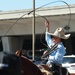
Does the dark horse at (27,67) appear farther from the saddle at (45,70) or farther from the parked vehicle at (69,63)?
the parked vehicle at (69,63)

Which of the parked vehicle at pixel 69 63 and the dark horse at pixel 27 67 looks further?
the parked vehicle at pixel 69 63

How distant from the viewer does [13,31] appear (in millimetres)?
31344

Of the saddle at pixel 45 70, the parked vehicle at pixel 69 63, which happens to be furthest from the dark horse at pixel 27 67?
the parked vehicle at pixel 69 63

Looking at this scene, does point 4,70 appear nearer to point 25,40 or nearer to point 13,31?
point 13,31

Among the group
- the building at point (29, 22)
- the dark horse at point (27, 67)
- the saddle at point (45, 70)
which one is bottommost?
the building at point (29, 22)

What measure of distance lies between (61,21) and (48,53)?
76.7 ft

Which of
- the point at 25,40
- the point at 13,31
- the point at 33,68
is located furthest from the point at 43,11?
the point at 33,68

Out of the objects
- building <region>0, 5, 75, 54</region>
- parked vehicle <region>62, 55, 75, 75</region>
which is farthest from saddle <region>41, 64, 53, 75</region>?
building <region>0, 5, 75, 54</region>

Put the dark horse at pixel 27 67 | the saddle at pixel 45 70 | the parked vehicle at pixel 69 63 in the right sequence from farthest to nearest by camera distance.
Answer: the parked vehicle at pixel 69 63, the saddle at pixel 45 70, the dark horse at pixel 27 67

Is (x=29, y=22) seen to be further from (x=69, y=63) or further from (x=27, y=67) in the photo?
(x=27, y=67)

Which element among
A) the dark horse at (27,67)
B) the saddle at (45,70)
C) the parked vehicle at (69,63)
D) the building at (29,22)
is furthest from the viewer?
the building at (29,22)

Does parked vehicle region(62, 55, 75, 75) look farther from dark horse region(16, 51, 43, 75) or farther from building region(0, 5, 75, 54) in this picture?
dark horse region(16, 51, 43, 75)

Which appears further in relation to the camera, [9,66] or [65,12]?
[65,12]

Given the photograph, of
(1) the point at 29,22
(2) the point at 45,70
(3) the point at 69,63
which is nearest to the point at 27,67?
(2) the point at 45,70
